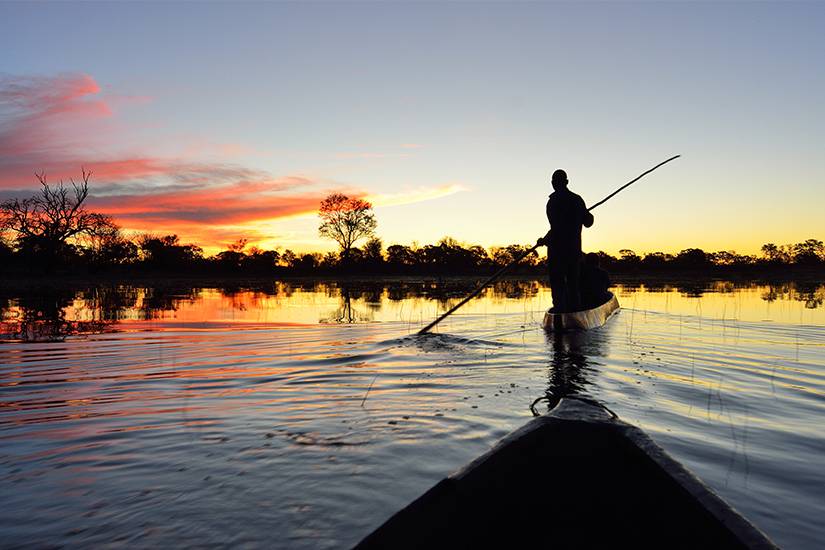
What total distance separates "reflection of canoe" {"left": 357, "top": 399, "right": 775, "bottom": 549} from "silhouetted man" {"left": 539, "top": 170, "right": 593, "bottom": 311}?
9087 mm

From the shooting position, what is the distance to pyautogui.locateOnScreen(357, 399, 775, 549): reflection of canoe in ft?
5.98

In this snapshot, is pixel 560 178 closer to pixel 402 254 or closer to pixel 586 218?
pixel 586 218

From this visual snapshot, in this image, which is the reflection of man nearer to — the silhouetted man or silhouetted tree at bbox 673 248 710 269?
the silhouetted man

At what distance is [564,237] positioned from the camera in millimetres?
11117

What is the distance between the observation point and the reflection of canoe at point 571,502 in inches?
71.8

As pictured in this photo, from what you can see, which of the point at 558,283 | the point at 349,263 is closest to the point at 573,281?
the point at 558,283

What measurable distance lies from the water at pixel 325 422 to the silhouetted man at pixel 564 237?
1293 mm

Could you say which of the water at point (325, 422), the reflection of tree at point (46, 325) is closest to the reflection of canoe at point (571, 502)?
the water at point (325, 422)

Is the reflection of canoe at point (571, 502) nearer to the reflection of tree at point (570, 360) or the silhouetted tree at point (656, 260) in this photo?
the reflection of tree at point (570, 360)

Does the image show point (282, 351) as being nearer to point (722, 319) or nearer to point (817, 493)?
point (817, 493)

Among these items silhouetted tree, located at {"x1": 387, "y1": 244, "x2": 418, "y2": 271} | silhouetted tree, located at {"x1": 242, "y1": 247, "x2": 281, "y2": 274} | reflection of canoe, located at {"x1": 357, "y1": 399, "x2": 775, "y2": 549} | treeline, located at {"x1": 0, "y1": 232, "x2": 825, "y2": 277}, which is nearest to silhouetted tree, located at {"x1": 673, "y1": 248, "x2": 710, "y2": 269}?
treeline, located at {"x1": 0, "y1": 232, "x2": 825, "y2": 277}

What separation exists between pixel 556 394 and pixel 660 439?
158 centimetres

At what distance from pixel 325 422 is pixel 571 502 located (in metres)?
3.19

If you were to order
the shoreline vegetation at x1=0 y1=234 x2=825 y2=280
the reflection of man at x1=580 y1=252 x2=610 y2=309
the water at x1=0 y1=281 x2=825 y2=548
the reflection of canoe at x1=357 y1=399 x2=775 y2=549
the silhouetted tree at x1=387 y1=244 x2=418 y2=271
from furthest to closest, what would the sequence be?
the silhouetted tree at x1=387 y1=244 x2=418 y2=271 < the shoreline vegetation at x1=0 y1=234 x2=825 y2=280 < the reflection of man at x1=580 y1=252 x2=610 y2=309 < the water at x1=0 y1=281 x2=825 y2=548 < the reflection of canoe at x1=357 y1=399 x2=775 y2=549
